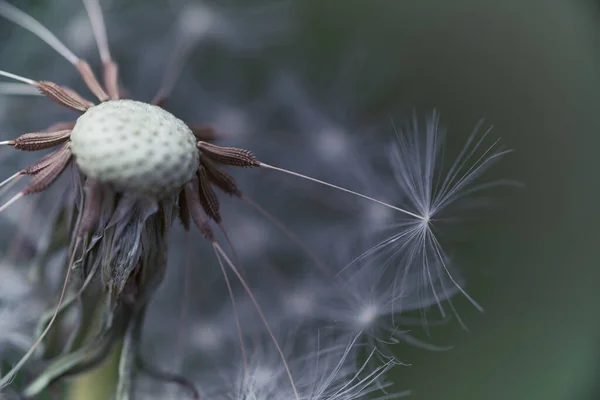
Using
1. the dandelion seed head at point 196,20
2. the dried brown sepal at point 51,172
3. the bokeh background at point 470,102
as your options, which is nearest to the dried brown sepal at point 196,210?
the dried brown sepal at point 51,172

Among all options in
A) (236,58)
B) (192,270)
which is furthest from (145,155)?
(236,58)

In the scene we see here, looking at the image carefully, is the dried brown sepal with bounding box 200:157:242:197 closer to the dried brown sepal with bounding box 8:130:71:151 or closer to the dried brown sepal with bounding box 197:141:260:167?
the dried brown sepal with bounding box 197:141:260:167

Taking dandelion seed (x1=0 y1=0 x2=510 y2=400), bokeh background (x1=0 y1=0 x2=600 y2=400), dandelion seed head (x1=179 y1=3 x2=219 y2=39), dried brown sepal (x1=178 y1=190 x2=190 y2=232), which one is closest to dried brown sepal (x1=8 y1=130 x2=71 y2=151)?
dandelion seed (x1=0 y1=0 x2=510 y2=400)

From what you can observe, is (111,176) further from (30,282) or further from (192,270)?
(192,270)

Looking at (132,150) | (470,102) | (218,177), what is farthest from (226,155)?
(470,102)

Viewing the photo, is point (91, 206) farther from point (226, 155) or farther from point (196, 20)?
point (196, 20)

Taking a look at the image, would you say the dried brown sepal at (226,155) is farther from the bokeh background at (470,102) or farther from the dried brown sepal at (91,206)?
the bokeh background at (470,102)
